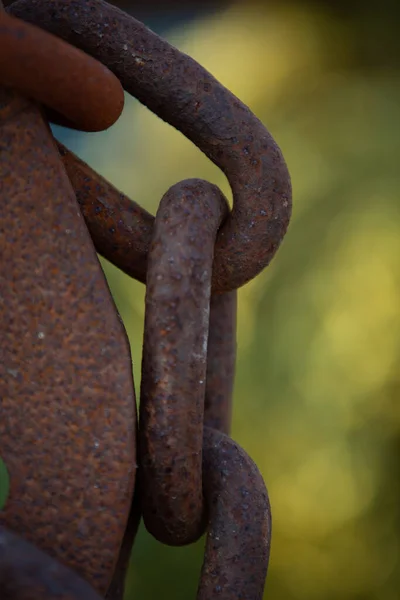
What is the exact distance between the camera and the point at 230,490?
0.54m

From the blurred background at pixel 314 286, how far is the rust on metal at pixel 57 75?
4.08 ft

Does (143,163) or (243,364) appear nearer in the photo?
(243,364)

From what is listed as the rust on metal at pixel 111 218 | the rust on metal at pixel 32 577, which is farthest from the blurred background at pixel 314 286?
the rust on metal at pixel 32 577

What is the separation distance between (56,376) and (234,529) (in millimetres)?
170

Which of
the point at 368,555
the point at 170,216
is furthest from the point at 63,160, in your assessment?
the point at 368,555

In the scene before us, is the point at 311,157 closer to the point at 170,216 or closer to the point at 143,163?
the point at 143,163

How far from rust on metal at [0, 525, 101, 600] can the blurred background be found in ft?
4.21

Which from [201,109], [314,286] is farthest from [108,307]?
[314,286]

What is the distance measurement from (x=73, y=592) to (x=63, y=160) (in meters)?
0.31

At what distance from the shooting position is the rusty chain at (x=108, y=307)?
19.0 inches

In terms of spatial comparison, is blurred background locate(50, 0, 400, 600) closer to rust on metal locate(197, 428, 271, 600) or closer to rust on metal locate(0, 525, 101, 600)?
rust on metal locate(197, 428, 271, 600)

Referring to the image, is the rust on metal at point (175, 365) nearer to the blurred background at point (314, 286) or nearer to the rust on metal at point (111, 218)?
the rust on metal at point (111, 218)

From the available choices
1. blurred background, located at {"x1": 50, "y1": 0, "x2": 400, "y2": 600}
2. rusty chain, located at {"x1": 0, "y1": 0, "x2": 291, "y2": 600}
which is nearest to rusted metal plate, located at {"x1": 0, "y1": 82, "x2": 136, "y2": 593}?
rusty chain, located at {"x1": 0, "y1": 0, "x2": 291, "y2": 600}

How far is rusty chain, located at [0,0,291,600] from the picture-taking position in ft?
1.59
